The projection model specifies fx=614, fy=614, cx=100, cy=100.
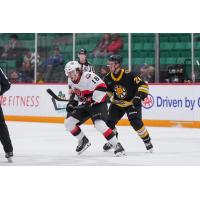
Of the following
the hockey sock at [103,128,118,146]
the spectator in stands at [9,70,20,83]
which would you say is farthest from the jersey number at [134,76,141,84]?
the spectator in stands at [9,70,20,83]

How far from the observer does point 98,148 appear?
8211mm

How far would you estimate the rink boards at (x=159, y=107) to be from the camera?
462 inches

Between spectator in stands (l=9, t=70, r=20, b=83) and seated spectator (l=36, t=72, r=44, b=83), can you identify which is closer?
seated spectator (l=36, t=72, r=44, b=83)

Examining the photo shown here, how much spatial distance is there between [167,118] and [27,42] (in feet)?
14.9

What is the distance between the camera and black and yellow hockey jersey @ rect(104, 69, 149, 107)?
24.5 feet

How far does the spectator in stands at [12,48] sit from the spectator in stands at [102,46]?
6.42ft

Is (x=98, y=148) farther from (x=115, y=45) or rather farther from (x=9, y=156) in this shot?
(x=115, y=45)

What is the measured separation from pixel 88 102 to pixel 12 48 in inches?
318

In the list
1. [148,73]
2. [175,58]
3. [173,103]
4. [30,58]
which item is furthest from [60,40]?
[173,103]

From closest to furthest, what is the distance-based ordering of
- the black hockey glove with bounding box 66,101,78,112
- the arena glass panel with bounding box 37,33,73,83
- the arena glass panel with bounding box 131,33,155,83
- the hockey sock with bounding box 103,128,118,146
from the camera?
the hockey sock with bounding box 103,128,118,146 → the black hockey glove with bounding box 66,101,78,112 → the arena glass panel with bounding box 131,33,155,83 → the arena glass panel with bounding box 37,33,73,83

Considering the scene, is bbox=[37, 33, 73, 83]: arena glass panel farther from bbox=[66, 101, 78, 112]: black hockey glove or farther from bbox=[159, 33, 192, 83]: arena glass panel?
bbox=[66, 101, 78, 112]: black hockey glove

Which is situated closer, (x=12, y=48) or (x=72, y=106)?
(x=72, y=106)

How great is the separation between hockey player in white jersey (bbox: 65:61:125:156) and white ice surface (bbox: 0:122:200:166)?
0.31m

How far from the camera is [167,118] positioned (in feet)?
39.1
